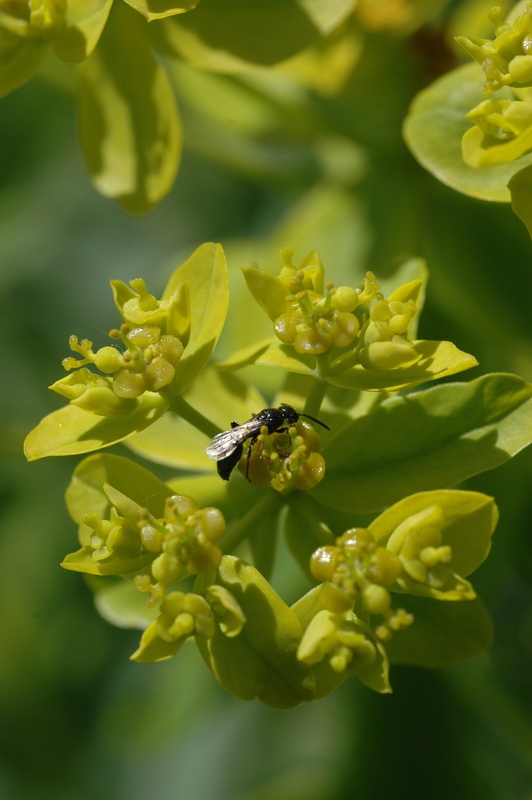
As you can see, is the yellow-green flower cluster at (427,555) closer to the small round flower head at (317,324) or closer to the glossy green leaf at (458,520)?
the glossy green leaf at (458,520)

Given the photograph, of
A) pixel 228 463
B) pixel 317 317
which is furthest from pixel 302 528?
pixel 317 317

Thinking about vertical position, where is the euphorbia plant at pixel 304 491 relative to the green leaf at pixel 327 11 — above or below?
below

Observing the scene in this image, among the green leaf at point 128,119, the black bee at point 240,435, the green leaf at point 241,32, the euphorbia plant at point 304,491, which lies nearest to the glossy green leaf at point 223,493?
the euphorbia plant at point 304,491

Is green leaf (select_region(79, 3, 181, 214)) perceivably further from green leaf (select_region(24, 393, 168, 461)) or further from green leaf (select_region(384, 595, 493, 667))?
green leaf (select_region(384, 595, 493, 667))

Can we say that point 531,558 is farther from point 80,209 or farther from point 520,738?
point 80,209

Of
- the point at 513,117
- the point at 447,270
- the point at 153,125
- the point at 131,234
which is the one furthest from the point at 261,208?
the point at 513,117

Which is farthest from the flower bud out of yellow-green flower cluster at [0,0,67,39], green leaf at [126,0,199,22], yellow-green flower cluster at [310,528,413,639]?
yellow-green flower cluster at [0,0,67,39]
